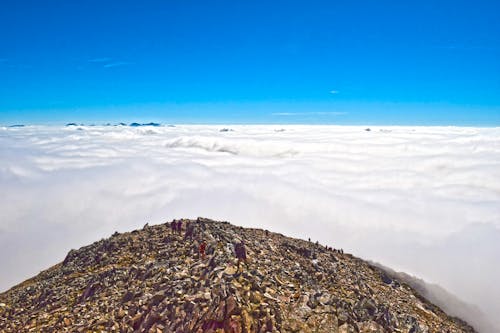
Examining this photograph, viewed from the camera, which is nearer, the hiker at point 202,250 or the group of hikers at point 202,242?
the hiker at point 202,250

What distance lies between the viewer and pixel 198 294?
32031mm

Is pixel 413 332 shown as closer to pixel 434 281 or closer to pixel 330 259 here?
pixel 330 259

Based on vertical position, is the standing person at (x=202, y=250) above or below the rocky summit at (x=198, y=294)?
above

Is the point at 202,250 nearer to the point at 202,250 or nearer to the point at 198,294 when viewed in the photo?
the point at 202,250

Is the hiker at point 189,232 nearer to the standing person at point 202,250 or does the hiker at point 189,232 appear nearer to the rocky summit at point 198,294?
the rocky summit at point 198,294

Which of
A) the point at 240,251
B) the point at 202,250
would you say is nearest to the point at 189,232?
the point at 202,250

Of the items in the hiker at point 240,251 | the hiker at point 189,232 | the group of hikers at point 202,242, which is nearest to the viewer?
the group of hikers at point 202,242

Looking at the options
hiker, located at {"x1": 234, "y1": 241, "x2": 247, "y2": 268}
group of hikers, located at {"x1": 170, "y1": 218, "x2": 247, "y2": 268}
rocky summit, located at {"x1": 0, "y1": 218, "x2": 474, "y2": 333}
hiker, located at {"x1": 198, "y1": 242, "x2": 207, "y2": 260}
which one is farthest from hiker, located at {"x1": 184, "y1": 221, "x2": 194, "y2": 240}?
hiker, located at {"x1": 234, "y1": 241, "x2": 247, "y2": 268}

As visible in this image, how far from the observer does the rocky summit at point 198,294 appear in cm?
3088

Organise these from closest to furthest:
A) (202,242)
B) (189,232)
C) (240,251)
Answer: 1. (240,251)
2. (202,242)
3. (189,232)

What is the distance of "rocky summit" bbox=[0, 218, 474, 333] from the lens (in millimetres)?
30875

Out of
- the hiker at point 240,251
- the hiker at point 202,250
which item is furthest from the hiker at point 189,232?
the hiker at point 240,251

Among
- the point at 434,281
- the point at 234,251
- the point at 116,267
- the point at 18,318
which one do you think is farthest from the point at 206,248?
the point at 434,281

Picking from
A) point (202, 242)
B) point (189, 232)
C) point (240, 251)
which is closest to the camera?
point (240, 251)
